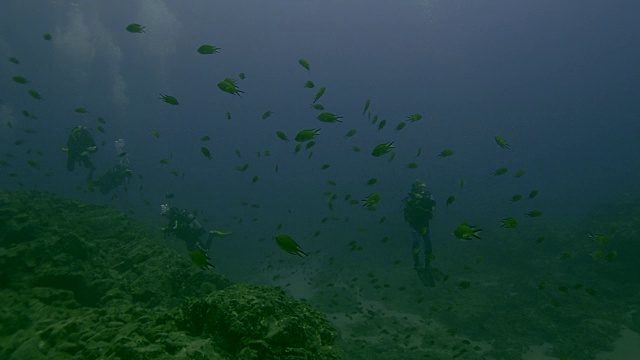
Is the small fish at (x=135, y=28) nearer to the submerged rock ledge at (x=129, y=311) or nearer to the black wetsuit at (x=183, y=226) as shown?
the submerged rock ledge at (x=129, y=311)

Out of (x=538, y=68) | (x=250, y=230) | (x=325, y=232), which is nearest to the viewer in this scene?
(x=325, y=232)

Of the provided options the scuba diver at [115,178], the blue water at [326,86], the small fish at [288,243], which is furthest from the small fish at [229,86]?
the blue water at [326,86]

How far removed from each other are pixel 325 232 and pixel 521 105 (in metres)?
191

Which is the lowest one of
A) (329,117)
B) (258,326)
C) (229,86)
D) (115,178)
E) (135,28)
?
(258,326)

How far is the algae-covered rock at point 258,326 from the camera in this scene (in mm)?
3539

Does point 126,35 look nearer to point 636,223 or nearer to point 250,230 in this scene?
point 250,230

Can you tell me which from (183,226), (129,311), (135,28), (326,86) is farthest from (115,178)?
(326,86)

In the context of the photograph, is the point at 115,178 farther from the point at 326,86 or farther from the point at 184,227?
the point at 326,86

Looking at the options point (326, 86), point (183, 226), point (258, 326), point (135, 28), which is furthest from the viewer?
point (326, 86)

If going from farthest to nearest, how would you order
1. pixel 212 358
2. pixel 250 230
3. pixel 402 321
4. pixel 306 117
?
pixel 306 117, pixel 250 230, pixel 402 321, pixel 212 358

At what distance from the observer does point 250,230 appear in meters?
37.6

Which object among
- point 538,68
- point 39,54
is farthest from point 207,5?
point 538,68

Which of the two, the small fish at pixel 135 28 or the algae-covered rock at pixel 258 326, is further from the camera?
the small fish at pixel 135 28

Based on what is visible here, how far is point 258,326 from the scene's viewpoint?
371 cm
